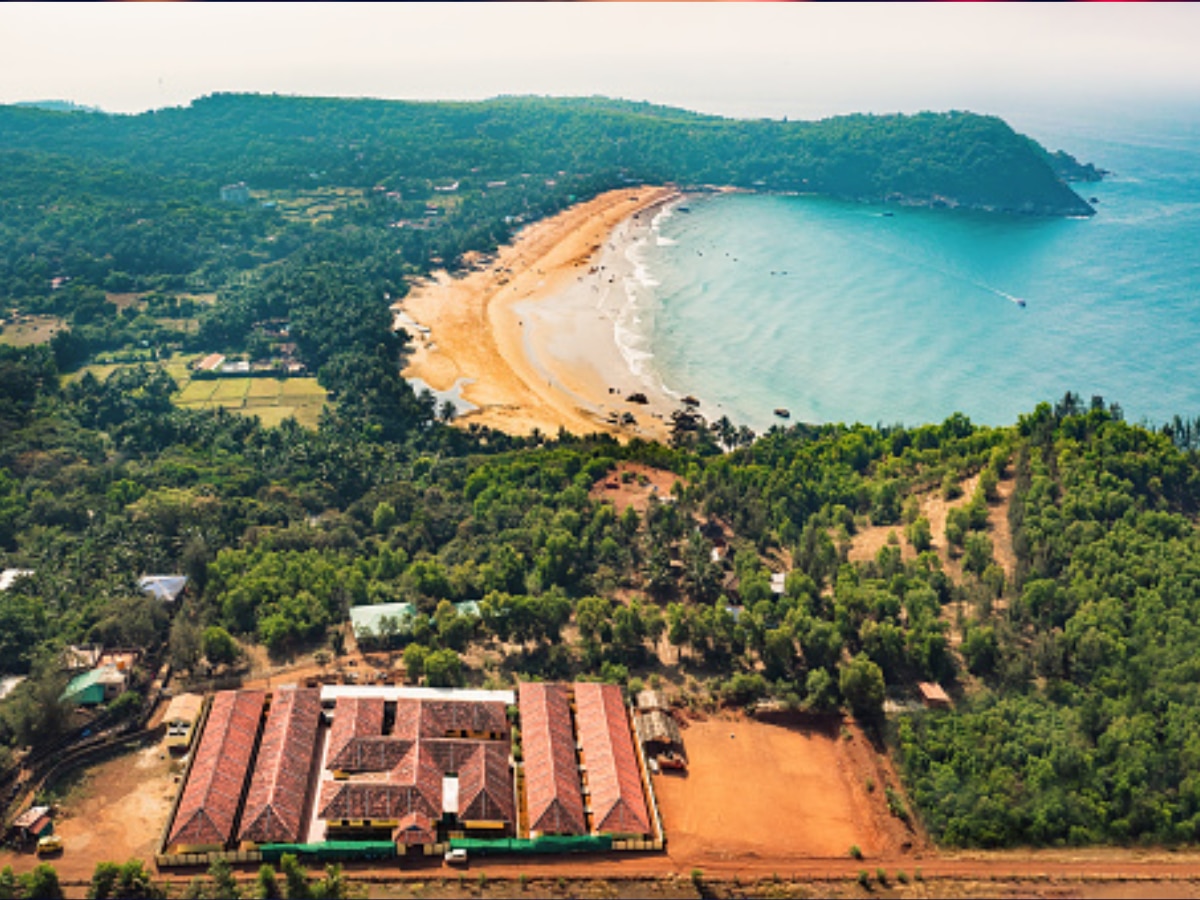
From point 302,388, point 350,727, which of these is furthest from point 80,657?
point 302,388

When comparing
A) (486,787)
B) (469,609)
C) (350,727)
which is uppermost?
(469,609)

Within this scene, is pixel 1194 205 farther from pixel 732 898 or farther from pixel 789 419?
pixel 732 898

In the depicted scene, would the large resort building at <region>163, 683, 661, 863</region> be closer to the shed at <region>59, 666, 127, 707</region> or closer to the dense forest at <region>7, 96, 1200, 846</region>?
the dense forest at <region>7, 96, 1200, 846</region>

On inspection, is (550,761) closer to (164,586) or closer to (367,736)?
(367,736)

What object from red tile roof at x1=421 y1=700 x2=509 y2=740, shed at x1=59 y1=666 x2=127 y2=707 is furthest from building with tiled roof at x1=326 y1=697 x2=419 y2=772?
shed at x1=59 y1=666 x2=127 y2=707

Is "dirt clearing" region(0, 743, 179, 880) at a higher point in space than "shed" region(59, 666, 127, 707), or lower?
lower
